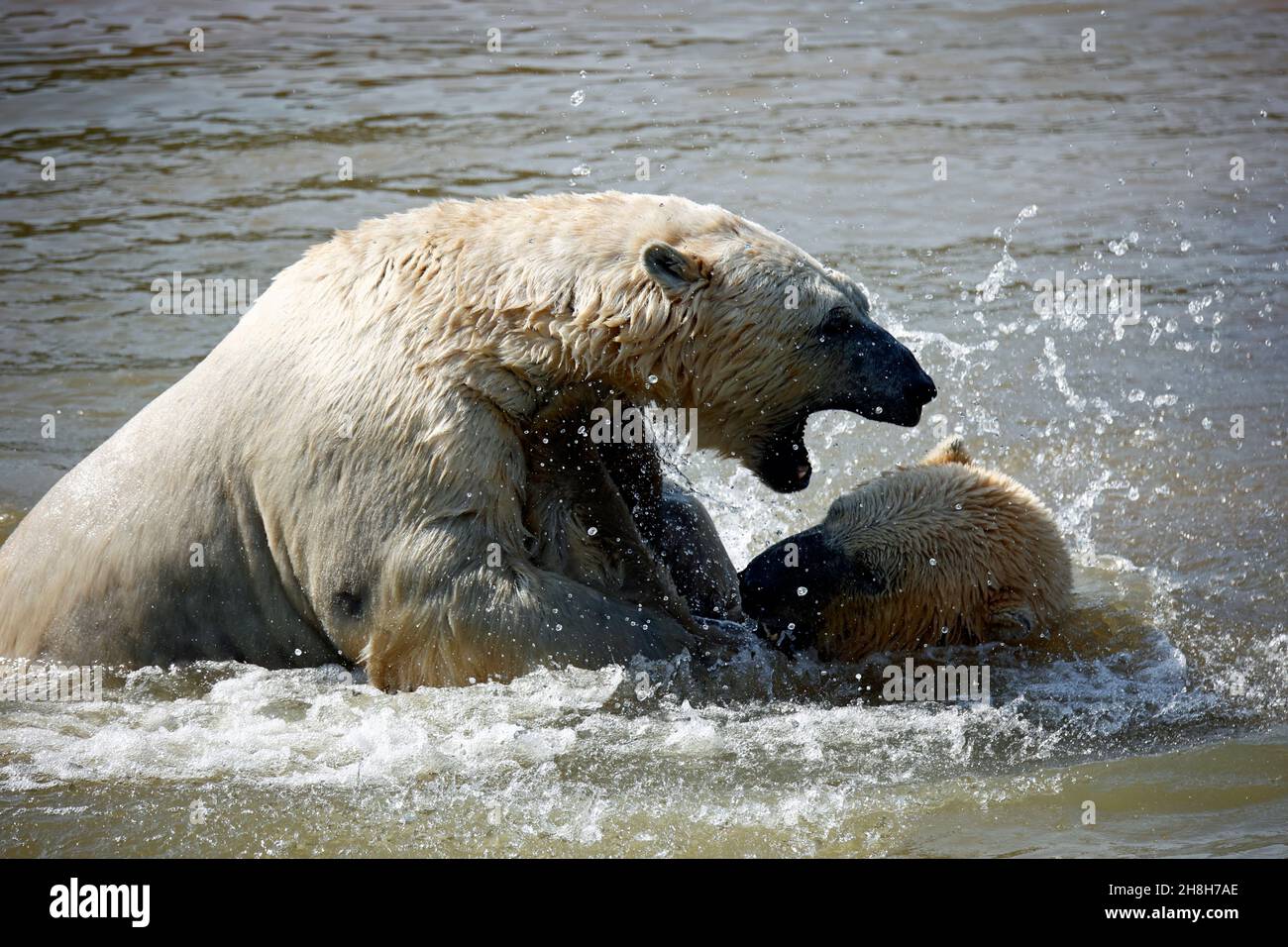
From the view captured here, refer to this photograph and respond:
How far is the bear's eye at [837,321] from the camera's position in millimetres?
4625

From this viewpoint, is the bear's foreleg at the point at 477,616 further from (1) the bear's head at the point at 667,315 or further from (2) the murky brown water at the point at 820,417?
(1) the bear's head at the point at 667,315

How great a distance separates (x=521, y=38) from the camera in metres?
18.0

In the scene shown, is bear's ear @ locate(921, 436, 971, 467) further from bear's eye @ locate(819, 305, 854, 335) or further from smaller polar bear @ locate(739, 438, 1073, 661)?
bear's eye @ locate(819, 305, 854, 335)

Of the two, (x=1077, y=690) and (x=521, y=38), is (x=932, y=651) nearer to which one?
(x=1077, y=690)

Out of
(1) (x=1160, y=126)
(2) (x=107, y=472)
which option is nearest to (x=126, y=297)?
(2) (x=107, y=472)

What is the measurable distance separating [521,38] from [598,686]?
14.7m
